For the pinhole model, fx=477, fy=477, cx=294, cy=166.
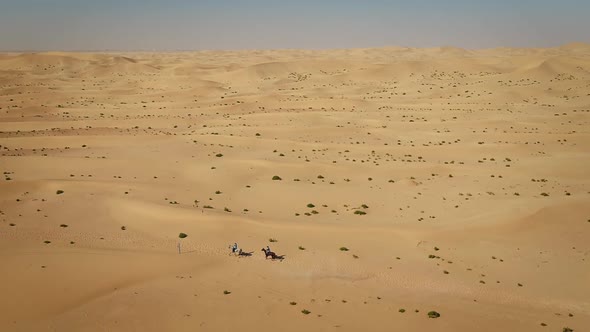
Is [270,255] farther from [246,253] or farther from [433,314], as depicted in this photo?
[433,314]

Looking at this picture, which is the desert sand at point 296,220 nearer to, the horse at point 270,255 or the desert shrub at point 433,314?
the desert shrub at point 433,314

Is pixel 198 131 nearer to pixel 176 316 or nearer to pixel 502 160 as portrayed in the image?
pixel 502 160

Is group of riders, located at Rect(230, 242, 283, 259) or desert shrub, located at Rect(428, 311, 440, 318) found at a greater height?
group of riders, located at Rect(230, 242, 283, 259)

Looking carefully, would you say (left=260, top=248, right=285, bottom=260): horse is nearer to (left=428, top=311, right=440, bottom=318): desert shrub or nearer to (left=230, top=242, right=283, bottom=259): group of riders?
(left=230, top=242, right=283, bottom=259): group of riders

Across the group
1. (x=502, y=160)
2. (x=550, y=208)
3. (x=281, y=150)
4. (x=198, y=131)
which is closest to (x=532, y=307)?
(x=550, y=208)

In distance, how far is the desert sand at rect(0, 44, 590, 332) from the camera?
2066 centimetres

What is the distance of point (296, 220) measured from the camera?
31.5 metres

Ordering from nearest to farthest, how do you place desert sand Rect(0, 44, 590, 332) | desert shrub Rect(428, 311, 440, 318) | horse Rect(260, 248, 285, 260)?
desert shrub Rect(428, 311, 440, 318), desert sand Rect(0, 44, 590, 332), horse Rect(260, 248, 285, 260)

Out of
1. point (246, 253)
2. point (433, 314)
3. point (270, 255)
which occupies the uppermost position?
point (270, 255)

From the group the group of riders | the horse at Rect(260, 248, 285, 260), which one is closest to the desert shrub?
the horse at Rect(260, 248, 285, 260)

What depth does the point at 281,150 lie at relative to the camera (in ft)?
173

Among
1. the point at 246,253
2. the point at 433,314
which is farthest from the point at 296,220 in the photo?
the point at 433,314

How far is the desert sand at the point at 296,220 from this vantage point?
2066 centimetres

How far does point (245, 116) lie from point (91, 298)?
176 ft
